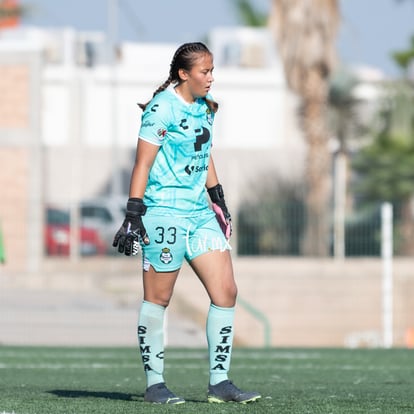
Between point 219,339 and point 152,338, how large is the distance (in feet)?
1.18

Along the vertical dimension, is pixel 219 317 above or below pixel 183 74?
below

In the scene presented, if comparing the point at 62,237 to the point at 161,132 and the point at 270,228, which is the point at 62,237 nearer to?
the point at 270,228

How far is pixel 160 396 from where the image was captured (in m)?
7.93

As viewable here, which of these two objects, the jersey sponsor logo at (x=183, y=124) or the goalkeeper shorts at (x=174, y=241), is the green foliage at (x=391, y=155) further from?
the jersey sponsor logo at (x=183, y=124)

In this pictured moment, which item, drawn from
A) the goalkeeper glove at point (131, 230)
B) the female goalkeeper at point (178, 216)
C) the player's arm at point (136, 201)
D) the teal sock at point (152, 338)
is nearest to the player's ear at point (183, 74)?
the female goalkeeper at point (178, 216)

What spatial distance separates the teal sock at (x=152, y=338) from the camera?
797 centimetres

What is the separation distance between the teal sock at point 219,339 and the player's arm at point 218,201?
1.46ft

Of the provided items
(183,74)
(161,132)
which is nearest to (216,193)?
(161,132)

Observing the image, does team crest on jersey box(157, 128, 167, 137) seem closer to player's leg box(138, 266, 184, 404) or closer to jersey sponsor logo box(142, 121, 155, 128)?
jersey sponsor logo box(142, 121, 155, 128)

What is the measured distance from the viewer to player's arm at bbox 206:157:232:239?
8180 millimetres

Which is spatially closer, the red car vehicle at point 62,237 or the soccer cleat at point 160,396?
the soccer cleat at point 160,396

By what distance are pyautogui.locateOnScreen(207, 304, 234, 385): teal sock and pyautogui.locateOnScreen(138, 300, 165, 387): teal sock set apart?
27 centimetres

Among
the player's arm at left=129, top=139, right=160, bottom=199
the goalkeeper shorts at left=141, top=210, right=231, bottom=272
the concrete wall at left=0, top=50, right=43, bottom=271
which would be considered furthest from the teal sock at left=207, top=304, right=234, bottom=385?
the concrete wall at left=0, top=50, right=43, bottom=271

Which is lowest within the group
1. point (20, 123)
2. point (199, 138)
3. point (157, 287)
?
point (157, 287)
